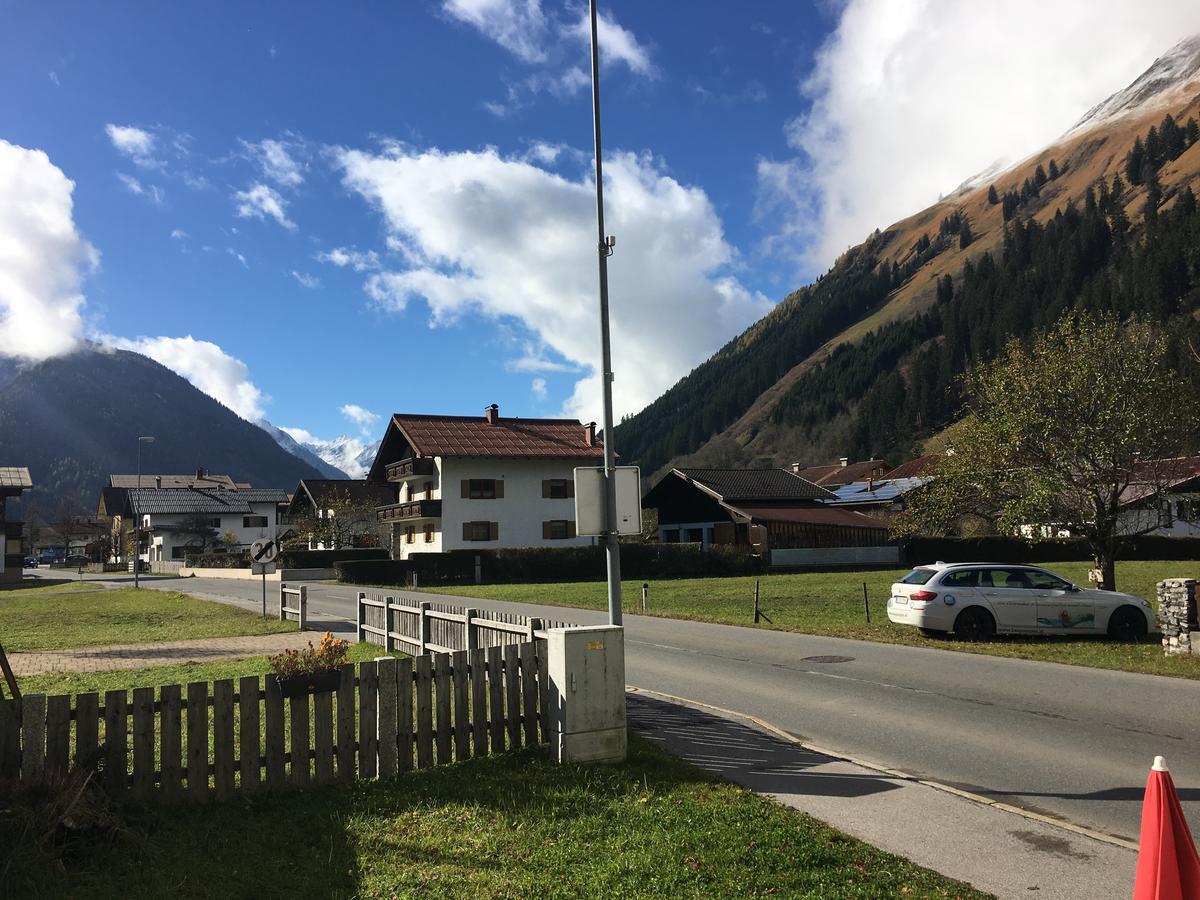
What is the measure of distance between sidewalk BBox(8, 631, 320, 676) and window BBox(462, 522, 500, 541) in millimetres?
34832

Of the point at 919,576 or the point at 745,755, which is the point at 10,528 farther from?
the point at 745,755

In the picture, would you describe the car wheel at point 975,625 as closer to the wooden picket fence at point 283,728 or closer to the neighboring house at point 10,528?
the wooden picket fence at point 283,728

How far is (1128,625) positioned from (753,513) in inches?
1541

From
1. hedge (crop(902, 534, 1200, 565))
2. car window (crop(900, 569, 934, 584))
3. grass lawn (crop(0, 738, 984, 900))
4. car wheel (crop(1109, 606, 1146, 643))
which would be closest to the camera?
grass lawn (crop(0, 738, 984, 900))

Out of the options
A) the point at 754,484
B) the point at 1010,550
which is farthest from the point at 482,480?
the point at 1010,550

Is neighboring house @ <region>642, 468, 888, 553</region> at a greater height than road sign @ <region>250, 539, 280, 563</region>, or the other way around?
neighboring house @ <region>642, 468, 888, 553</region>

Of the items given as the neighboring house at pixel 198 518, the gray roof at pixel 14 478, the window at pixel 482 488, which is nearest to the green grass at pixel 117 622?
the window at pixel 482 488

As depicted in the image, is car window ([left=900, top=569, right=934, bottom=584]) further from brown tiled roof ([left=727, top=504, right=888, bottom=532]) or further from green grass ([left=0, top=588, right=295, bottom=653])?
brown tiled roof ([left=727, top=504, right=888, bottom=532])

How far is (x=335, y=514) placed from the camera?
2665 inches

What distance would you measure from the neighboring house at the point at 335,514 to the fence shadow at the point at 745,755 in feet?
194

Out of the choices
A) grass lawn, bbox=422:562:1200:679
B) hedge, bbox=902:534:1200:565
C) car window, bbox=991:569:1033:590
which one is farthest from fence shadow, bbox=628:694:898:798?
hedge, bbox=902:534:1200:565

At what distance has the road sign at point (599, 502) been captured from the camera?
9.28 meters

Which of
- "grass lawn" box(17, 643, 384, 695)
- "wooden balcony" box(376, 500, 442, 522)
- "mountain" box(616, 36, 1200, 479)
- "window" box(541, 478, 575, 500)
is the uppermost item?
"mountain" box(616, 36, 1200, 479)

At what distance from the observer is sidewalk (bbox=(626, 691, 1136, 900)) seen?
5.35 meters
